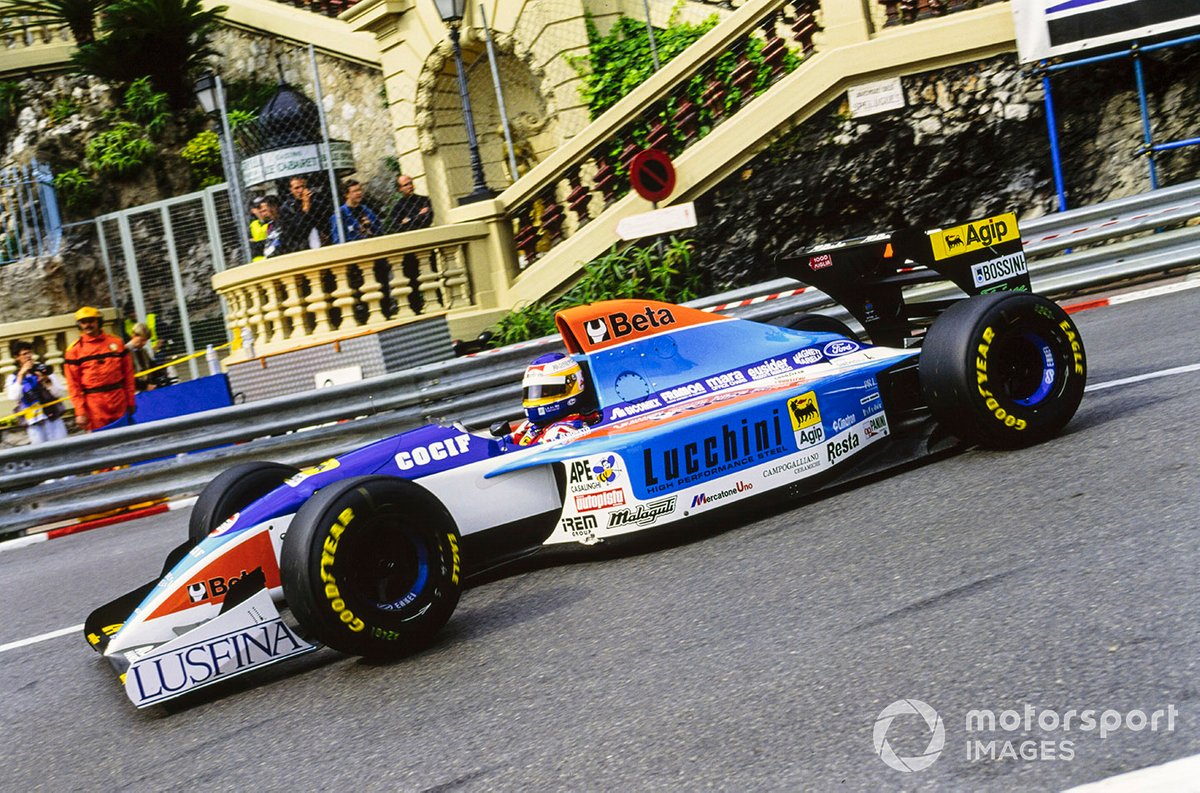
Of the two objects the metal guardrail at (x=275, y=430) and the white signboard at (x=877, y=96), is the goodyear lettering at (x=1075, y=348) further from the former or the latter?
the white signboard at (x=877, y=96)

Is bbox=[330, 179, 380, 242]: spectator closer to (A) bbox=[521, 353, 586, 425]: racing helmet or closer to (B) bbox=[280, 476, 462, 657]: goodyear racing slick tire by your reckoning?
(A) bbox=[521, 353, 586, 425]: racing helmet

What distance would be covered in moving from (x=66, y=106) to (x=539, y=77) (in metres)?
10.8

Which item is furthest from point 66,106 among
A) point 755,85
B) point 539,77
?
point 755,85

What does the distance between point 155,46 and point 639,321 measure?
20.7 metres

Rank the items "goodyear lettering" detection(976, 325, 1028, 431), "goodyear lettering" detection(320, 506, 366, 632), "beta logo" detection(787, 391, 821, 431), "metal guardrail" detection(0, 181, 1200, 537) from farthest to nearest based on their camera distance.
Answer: "metal guardrail" detection(0, 181, 1200, 537)
"beta logo" detection(787, 391, 821, 431)
"goodyear lettering" detection(976, 325, 1028, 431)
"goodyear lettering" detection(320, 506, 366, 632)

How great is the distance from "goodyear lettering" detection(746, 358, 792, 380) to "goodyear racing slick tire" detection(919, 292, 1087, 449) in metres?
0.74

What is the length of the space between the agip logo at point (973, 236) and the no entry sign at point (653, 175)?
6681 millimetres

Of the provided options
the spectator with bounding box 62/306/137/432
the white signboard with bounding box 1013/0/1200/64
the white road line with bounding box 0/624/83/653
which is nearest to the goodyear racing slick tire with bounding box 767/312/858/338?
the white road line with bounding box 0/624/83/653

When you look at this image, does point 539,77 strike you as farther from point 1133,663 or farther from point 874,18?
point 1133,663

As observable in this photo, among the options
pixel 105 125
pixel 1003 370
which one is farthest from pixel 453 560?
pixel 105 125

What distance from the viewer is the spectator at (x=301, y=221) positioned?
1570 cm

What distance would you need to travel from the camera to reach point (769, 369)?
21.5 ft

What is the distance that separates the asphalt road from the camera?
10.8ft

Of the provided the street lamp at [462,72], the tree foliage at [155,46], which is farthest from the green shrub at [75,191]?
the street lamp at [462,72]
